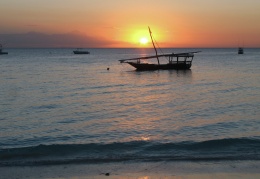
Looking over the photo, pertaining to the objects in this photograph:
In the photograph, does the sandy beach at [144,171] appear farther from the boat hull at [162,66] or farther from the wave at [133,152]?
the boat hull at [162,66]

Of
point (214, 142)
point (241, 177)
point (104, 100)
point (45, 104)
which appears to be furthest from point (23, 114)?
point (241, 177)

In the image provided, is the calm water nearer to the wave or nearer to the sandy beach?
the wave

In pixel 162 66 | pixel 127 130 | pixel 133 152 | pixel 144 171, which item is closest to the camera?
pixel 144 171

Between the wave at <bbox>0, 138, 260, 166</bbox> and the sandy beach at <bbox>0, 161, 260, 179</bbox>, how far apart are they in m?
0.63

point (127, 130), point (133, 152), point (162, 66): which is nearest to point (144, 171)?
point (133, 152)

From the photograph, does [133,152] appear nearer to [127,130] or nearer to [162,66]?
[127,130]

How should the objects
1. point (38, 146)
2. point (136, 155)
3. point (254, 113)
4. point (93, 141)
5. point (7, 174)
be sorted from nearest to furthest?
1. point (7, 174)
2. point (136, 155)
3. point (38, 146)
4. point (93, 141)
5. point (254, 113)

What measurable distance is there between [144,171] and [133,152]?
2742 mm

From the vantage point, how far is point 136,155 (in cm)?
1202

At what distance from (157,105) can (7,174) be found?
1520 cm

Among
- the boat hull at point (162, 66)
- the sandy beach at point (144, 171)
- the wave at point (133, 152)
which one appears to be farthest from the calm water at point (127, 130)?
the boat hull at point (162, 66)

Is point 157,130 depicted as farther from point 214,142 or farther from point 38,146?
point 38,146

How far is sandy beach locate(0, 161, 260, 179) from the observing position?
30.6 feet

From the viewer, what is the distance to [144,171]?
977 centimetres
